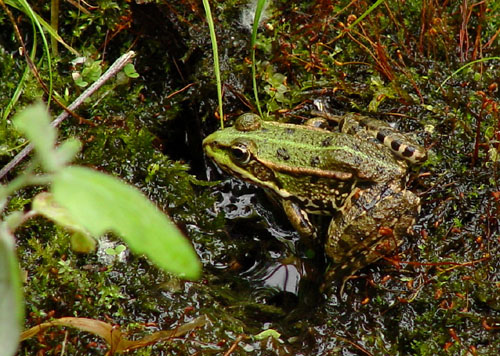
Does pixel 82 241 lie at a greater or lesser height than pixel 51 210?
lesser

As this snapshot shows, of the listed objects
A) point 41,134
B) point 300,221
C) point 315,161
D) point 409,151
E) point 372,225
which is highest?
point 41,134

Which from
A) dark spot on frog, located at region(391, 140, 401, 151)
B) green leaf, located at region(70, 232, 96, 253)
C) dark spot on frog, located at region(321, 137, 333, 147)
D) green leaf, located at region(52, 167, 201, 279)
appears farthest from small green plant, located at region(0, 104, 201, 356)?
dark spot on frog, located at region(391, 140, 401, 151)

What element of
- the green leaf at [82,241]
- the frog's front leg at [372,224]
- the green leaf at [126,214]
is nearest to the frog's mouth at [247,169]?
the frog's front leg at [372,224]

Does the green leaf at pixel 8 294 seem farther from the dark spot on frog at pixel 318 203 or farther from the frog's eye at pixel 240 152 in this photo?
the dark spot on frog at pixel 318 203

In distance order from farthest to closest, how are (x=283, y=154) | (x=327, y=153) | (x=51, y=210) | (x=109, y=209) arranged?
(x=283, y=154), (x=327, y=153), (x=51, y=210), (x=109, y=209)

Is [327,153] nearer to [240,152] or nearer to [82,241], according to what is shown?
[240,152]

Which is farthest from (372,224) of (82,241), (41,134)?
(41,134)

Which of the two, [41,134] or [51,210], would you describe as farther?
[51,210]

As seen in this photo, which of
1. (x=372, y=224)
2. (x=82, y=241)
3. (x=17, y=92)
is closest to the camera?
(x=82, y=241)
